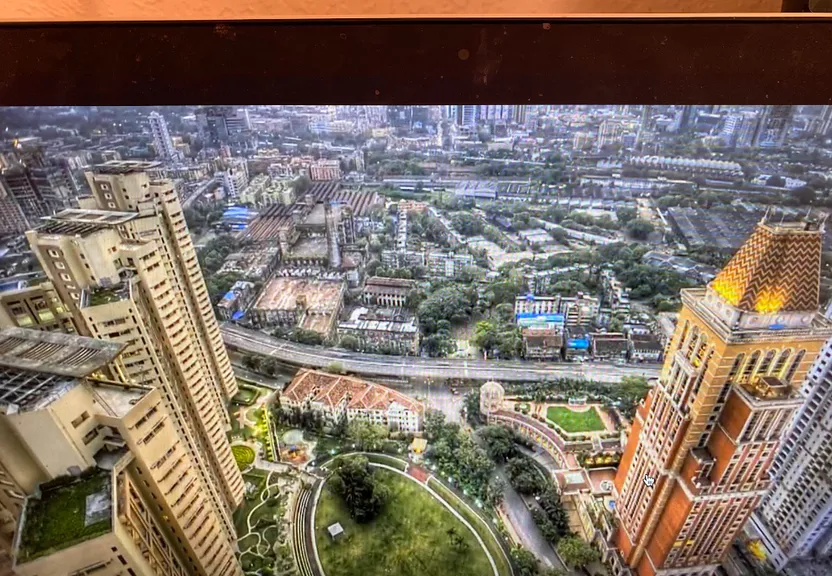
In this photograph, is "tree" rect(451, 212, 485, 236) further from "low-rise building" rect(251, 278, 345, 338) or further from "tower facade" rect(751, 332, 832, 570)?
"tower facade" rect(751, 332, 832, 570)

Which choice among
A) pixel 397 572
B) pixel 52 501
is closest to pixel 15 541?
pixel 52 501

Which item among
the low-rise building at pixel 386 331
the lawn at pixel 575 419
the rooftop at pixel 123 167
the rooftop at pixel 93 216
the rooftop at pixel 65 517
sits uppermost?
the rooftop at pixel 123 167

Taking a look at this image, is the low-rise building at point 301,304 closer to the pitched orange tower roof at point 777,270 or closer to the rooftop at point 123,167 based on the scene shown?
the rooftop at point 123,167

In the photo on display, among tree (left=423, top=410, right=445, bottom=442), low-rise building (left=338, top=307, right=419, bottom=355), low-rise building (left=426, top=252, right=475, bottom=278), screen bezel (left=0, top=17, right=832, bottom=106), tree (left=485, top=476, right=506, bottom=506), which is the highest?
screen bezel (left=0, top=17, right=832, bottom=106)

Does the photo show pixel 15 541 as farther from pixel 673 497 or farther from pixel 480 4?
pixel 673 497

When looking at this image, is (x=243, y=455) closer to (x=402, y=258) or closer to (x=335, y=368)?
(x=335, y=368)

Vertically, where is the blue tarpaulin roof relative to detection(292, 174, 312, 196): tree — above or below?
below

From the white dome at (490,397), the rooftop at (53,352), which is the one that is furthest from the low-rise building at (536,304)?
the rooftop at (53,352)

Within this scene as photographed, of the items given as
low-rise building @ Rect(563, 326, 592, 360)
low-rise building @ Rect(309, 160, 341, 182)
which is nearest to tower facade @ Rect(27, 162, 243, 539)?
low-rise building @ Rect(309, 160, 341, 182)
